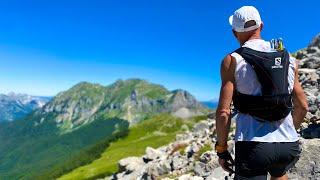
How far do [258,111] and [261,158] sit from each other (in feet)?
3.05

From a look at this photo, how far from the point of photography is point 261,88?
962 cm

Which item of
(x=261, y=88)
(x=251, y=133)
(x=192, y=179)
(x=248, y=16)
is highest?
(x=248, y=16)

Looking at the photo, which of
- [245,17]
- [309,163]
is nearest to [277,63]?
[245,17]

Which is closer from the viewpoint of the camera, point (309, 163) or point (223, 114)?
point (223, 114)

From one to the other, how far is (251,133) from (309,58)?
33.9 m

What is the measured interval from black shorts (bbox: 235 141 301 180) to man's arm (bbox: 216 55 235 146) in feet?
1.45

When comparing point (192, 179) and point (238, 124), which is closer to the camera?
point (238, 124)

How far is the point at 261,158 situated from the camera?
30.7 feet

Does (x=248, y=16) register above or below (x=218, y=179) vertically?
above

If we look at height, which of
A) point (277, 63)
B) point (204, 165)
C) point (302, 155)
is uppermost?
point (277, 63)

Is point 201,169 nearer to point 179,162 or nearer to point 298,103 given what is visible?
point 179,162

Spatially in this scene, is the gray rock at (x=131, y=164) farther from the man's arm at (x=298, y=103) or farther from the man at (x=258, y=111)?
the man at (x=258, y=111)

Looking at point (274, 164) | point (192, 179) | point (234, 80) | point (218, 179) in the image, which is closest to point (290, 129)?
point (274, 164)

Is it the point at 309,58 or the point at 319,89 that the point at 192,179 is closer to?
the point at 319,89
